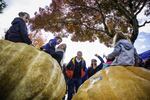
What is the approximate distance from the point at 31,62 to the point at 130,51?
2.13 meters

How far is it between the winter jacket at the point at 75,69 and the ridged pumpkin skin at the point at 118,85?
4364 mm

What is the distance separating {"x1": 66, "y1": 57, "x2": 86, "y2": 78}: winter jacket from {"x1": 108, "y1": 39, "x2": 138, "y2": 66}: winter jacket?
4.07 m

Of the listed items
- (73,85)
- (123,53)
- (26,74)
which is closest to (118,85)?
(123,53)

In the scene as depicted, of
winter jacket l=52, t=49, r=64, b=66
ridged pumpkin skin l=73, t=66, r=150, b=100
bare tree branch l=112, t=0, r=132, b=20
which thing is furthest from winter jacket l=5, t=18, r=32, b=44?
bare tree branch l=112, t=0, r=132, b=20

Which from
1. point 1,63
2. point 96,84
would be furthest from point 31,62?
point 96,84

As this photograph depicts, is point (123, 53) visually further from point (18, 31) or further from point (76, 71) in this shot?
point (76, 71)

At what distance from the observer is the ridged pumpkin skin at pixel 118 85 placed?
18.1ft

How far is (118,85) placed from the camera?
5.70 m

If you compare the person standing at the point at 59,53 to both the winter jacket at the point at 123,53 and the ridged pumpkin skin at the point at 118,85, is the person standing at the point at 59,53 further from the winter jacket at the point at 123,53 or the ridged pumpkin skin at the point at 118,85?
the ridged pumpkin skin at the point at 118,85

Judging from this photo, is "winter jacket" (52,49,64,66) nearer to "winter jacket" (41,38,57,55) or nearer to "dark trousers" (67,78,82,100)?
"winter jacket" (41,38,57,55)

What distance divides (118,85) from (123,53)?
1.01 m

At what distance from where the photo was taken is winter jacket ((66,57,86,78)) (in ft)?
34.8

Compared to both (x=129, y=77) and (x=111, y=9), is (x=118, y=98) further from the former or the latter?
(x=111, y=9)

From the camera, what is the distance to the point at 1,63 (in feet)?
17.5
